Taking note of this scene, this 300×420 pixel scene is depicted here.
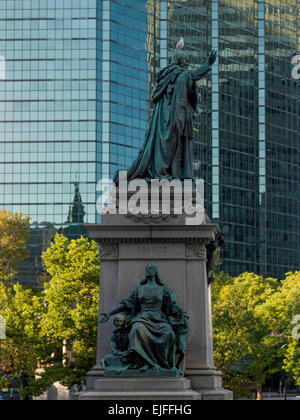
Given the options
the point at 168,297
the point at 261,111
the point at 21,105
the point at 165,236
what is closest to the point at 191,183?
the point at 165,236

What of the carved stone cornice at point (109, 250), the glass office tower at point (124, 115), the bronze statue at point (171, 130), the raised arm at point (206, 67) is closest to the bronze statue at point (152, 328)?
the carved stone cornice at point (109, 250)

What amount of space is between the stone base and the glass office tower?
8344 centimetres

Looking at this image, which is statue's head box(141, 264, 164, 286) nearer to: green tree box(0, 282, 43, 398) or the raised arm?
the raised arm

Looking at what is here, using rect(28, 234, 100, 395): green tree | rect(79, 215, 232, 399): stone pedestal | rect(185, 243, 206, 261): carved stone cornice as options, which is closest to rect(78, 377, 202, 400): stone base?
rect(79, 215, 232, 399): stone pedestal

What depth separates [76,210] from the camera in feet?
325

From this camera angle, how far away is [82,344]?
36312 mm

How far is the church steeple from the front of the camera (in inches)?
3880

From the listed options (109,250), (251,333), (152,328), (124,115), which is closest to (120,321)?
(152,328)

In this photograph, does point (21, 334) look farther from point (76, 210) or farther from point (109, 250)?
point (76, 210)

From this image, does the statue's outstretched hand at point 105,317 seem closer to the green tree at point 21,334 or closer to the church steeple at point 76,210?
the green tree at point 21,334

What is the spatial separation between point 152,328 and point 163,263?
5.78 feet

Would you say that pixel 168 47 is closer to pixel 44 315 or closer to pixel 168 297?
pixel 44 315

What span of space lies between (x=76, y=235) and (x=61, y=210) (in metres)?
4.13

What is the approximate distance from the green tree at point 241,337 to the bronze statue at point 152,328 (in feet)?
96.5
